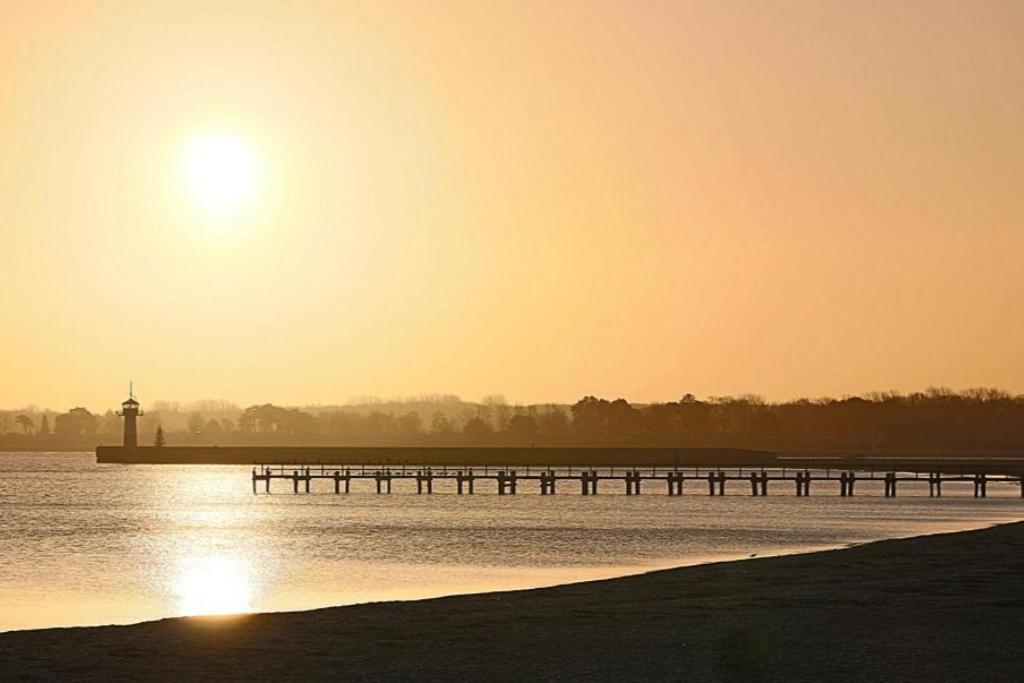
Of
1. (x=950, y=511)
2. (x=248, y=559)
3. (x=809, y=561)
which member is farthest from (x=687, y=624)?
(x=950, y=511)

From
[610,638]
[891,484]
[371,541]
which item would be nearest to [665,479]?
[891,484]

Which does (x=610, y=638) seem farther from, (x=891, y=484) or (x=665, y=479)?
(x=665, y=479)

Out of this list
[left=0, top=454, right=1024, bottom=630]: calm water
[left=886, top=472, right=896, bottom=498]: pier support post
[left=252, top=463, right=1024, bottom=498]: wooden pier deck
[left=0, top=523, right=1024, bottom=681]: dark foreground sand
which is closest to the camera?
→ [left=0, top=523, right=1024, bottom=681]: dark foreground sand

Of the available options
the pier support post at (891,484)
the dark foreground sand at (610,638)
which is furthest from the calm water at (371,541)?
the dark foreground sand at (610,638)

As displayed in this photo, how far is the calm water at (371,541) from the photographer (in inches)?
1950

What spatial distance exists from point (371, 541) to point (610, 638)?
5031 cm

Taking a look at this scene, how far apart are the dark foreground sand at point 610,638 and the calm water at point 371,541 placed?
10.0 meters

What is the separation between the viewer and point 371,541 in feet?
259

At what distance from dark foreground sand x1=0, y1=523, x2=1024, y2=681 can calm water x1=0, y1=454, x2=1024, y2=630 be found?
1001 centimetres

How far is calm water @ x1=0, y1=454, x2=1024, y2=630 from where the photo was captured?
4953 centimetres

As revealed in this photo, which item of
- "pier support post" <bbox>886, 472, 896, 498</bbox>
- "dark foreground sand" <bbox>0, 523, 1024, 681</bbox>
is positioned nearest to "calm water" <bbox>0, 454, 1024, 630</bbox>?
"pier support post" <bbox>886, 472, 896, 498</bbox>

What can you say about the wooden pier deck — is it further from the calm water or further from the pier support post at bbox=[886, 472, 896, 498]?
the calm water

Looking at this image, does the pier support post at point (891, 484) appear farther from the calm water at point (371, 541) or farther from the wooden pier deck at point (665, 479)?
the calm water at point (371, 541)

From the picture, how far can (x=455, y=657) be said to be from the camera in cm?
2748
